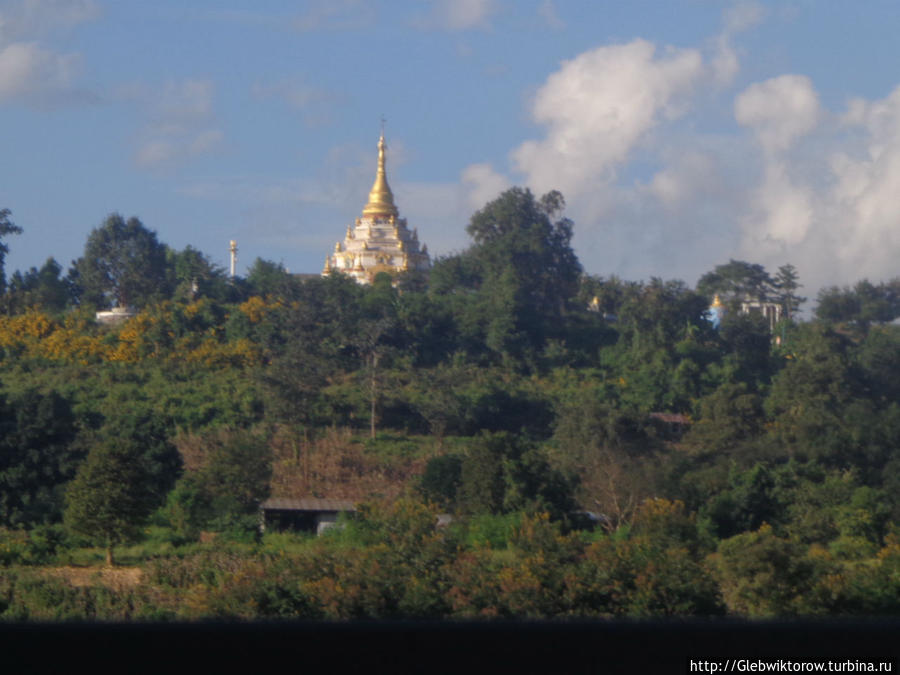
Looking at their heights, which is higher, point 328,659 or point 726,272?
point 726,272

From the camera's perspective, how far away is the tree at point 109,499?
14.2 m

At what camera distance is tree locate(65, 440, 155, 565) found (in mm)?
14156

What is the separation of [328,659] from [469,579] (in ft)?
20.2

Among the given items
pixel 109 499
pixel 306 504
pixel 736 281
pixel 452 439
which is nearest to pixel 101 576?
pixel 109 499

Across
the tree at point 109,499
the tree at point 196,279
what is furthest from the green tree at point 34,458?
the tree at point 196,279

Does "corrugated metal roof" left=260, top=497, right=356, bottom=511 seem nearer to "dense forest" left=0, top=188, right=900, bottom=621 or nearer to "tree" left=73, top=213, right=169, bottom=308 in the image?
"dense forest" left=0, top=188, right=900, bottom=621

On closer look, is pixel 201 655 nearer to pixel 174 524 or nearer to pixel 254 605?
pixel 254 605

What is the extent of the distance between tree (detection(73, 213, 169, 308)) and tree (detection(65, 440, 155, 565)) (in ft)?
49.5

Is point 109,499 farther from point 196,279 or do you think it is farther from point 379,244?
point 379,244

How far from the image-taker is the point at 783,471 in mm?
16797

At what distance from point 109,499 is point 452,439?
31.9ft

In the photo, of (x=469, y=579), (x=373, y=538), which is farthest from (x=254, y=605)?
(x=373, y=538)

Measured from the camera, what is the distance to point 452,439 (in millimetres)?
22484

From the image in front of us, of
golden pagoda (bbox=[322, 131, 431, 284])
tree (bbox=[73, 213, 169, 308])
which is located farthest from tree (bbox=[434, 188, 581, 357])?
tree (bbox=[73, 213, 169, 308])
